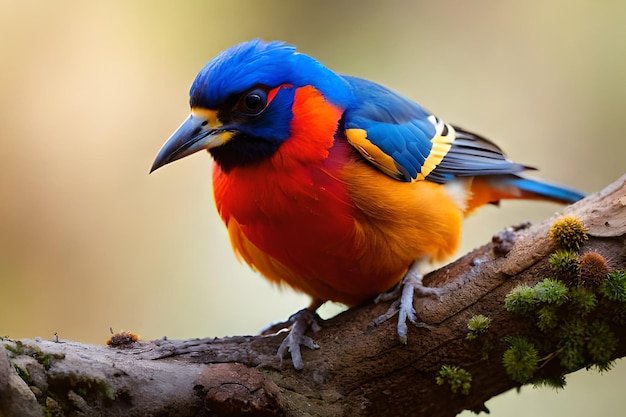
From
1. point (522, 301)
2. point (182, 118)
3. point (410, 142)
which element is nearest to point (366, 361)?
point (522, 301)

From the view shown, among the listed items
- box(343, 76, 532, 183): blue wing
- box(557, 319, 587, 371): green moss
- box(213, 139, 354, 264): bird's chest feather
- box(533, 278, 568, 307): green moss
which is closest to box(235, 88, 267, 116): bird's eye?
box(213, 139, 354, 264): bird's chest feather

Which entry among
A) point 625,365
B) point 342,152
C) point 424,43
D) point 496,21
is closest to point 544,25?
point 496,21

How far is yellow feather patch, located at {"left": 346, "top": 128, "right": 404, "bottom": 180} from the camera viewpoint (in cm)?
377

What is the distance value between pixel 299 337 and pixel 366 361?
0.37 meters

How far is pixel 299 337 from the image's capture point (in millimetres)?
3650

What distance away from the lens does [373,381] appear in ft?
11.2

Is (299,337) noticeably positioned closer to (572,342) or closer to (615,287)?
Answer: (572,342)

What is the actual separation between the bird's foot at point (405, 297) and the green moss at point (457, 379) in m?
0.25

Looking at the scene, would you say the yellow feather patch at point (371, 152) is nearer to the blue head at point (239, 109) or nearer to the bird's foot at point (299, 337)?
the blue head at point (239, 109)

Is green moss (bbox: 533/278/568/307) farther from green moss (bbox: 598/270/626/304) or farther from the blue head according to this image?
the blue head

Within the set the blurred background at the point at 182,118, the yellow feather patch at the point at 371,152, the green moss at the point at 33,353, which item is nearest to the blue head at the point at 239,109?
the yellow feather patch at the point at 371,152

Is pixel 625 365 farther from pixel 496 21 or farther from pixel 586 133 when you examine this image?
pixel 496 21

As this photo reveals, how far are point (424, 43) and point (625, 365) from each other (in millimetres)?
3455

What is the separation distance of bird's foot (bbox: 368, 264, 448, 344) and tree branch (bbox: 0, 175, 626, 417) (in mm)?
42
